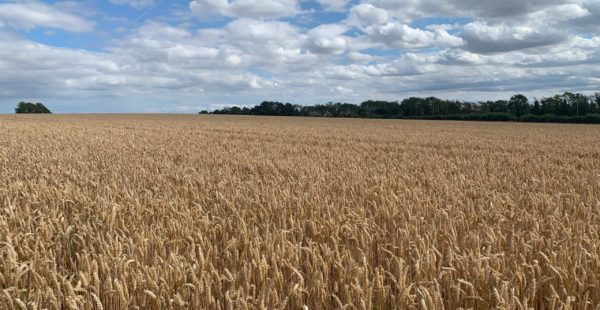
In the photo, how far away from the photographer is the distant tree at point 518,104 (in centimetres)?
10100

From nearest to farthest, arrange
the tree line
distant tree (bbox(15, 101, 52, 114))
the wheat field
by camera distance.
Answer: the wheat field < the tree line < distant tree (bbox(15, 101, 52, 114))

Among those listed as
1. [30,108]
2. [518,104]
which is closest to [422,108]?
[518,104]

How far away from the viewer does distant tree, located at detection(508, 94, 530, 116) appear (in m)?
101

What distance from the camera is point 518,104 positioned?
103438 mm

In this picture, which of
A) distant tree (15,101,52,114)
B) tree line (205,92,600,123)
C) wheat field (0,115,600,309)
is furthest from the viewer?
distant tree (15,101,52,114)

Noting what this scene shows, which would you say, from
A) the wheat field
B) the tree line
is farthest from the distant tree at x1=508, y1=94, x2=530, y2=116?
the wheat field

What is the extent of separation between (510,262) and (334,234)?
138 cm

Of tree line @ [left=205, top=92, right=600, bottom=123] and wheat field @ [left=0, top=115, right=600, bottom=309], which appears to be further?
tree line @ [left=205, top=92, right=600, bottom=123]

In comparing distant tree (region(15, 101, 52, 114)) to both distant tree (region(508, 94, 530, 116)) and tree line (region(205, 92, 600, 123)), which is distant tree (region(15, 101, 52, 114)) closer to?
tree line (region(205, 92, 600, 123))

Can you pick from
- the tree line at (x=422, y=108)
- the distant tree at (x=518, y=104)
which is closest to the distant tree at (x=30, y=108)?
the tree line at (x=422, y=108)

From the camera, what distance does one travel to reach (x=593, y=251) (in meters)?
3.27

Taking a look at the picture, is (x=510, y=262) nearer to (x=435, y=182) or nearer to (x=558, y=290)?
(x=558, y=290)

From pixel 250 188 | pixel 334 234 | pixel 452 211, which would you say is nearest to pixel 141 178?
pixel 250 188

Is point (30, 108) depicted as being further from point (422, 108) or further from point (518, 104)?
point (518, 104)
